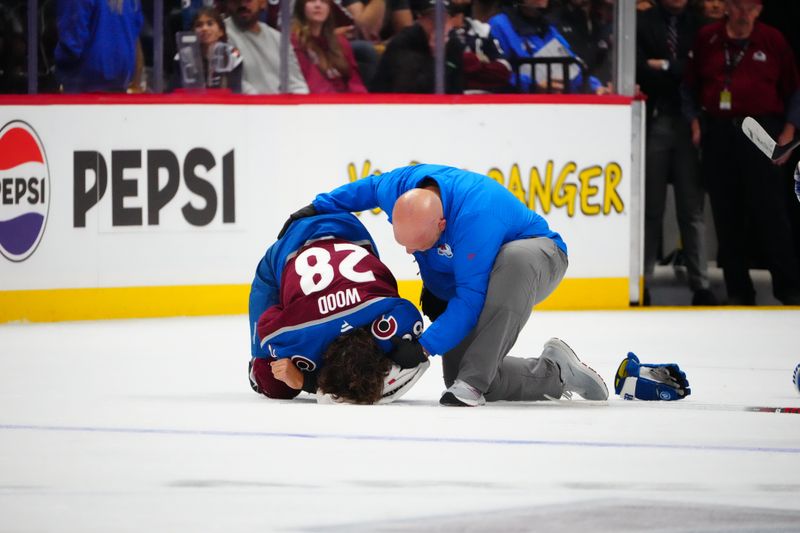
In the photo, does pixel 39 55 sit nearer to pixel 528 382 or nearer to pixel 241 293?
pixel 241 293

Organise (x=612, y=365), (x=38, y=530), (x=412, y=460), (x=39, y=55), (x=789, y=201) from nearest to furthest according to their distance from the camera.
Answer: (x=38, y=530) → (x=412, y=460) → (x=612, y=365) → (x=39, y=55) → (x=789, y=201)

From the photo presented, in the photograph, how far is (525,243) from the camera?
529cm

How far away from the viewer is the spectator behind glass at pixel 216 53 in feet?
28.7

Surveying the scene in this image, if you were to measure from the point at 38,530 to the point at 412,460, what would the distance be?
120cm

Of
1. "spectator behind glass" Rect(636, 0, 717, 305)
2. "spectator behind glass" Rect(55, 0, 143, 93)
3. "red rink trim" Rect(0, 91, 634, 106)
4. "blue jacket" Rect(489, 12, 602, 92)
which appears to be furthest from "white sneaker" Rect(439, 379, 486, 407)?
"spectator behind glass" Rect(636, 0, 717, 305)

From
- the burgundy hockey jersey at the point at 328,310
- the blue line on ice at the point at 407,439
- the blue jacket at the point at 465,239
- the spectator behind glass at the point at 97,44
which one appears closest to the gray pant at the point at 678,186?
the spectator behind glass at the point at 97,44

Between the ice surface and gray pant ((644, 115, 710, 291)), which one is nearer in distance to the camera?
the ice surface

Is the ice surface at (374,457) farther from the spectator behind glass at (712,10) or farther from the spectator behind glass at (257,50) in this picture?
the spectator behind glass at (712,10)

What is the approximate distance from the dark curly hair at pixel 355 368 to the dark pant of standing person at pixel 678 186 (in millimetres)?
5037

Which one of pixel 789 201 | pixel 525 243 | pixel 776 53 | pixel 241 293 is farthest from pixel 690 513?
pixel 789 201

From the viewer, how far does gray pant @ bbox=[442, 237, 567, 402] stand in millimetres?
5148

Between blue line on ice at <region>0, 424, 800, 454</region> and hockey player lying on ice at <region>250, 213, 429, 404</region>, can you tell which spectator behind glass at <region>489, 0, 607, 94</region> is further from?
blue line on ice at <region>0, 424, 800, 454</region>

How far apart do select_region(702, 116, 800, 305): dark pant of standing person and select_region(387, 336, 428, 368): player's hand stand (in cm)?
506

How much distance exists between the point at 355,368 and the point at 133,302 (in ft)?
12.3
